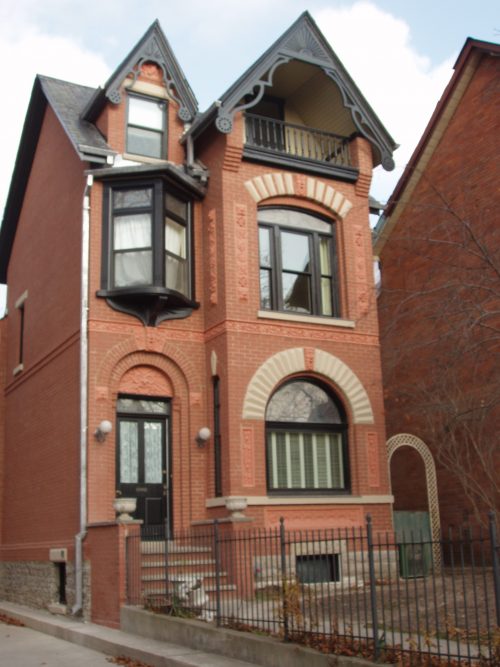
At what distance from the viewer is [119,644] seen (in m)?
10.8

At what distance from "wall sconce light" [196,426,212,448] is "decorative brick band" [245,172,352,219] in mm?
4653

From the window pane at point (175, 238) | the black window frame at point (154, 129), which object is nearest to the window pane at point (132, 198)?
the window pane at point (175, 238)

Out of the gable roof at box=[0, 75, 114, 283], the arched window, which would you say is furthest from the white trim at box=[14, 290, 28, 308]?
the arched window

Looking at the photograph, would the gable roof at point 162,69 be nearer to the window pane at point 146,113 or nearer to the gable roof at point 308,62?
the window pane at point 146,113

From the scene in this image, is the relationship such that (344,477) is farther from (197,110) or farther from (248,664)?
(197,110)

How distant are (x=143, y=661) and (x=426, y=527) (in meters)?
8.14

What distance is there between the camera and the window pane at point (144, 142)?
666 inches

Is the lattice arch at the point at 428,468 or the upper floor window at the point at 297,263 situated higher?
the upper floor window at the point at 297,263

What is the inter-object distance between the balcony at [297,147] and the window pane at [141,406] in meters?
5.22

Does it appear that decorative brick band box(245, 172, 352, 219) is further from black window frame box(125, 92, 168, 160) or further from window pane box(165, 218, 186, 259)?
black window frame box(125, 92, 168, 160)

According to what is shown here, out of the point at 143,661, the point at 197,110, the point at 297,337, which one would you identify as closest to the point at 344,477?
the point at 297,337

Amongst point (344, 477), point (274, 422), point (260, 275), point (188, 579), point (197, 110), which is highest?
point (197, 110)

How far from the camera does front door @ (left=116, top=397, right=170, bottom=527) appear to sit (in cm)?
1506

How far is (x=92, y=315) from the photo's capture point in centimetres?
1503
